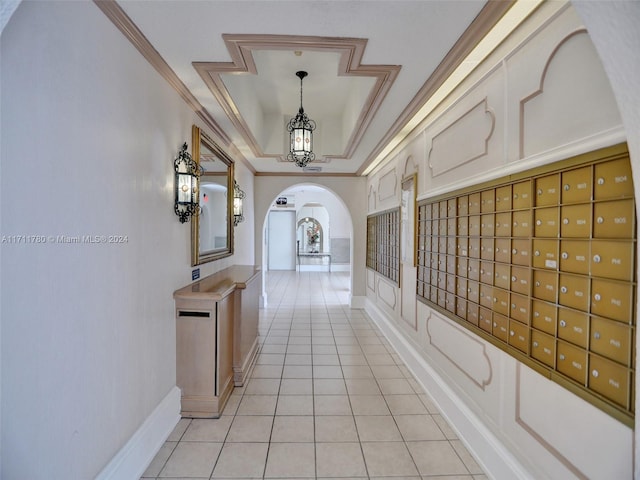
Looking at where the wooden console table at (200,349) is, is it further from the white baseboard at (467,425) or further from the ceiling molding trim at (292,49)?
the white baseboard at (467,425)

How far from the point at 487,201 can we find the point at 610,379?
1157mm

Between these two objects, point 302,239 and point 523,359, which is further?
point 302,239

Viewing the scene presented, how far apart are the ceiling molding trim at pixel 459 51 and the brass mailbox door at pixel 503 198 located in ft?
2.88

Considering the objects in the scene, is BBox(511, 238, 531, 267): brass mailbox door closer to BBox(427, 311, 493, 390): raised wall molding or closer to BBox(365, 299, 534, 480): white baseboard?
BBox(427, 311, 493, 390): raised wall molding

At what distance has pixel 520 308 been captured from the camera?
5.65 ft

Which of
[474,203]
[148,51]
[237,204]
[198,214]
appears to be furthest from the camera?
[237,204]

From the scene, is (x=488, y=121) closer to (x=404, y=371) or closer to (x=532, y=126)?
(x=532, y=126)

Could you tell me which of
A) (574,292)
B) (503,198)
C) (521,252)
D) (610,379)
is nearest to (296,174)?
(503,198)

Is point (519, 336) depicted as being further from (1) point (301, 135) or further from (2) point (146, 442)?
(1) point (301, 135)

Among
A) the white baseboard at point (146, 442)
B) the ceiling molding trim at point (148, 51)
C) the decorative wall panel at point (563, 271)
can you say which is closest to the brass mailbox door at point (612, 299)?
the decorative wall panel at point (563, 271)

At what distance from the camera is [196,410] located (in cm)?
252

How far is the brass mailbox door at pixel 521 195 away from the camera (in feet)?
5.43

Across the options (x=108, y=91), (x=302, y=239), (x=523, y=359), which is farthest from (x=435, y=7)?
(x=302, y=239)

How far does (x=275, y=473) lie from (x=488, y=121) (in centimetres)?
262
